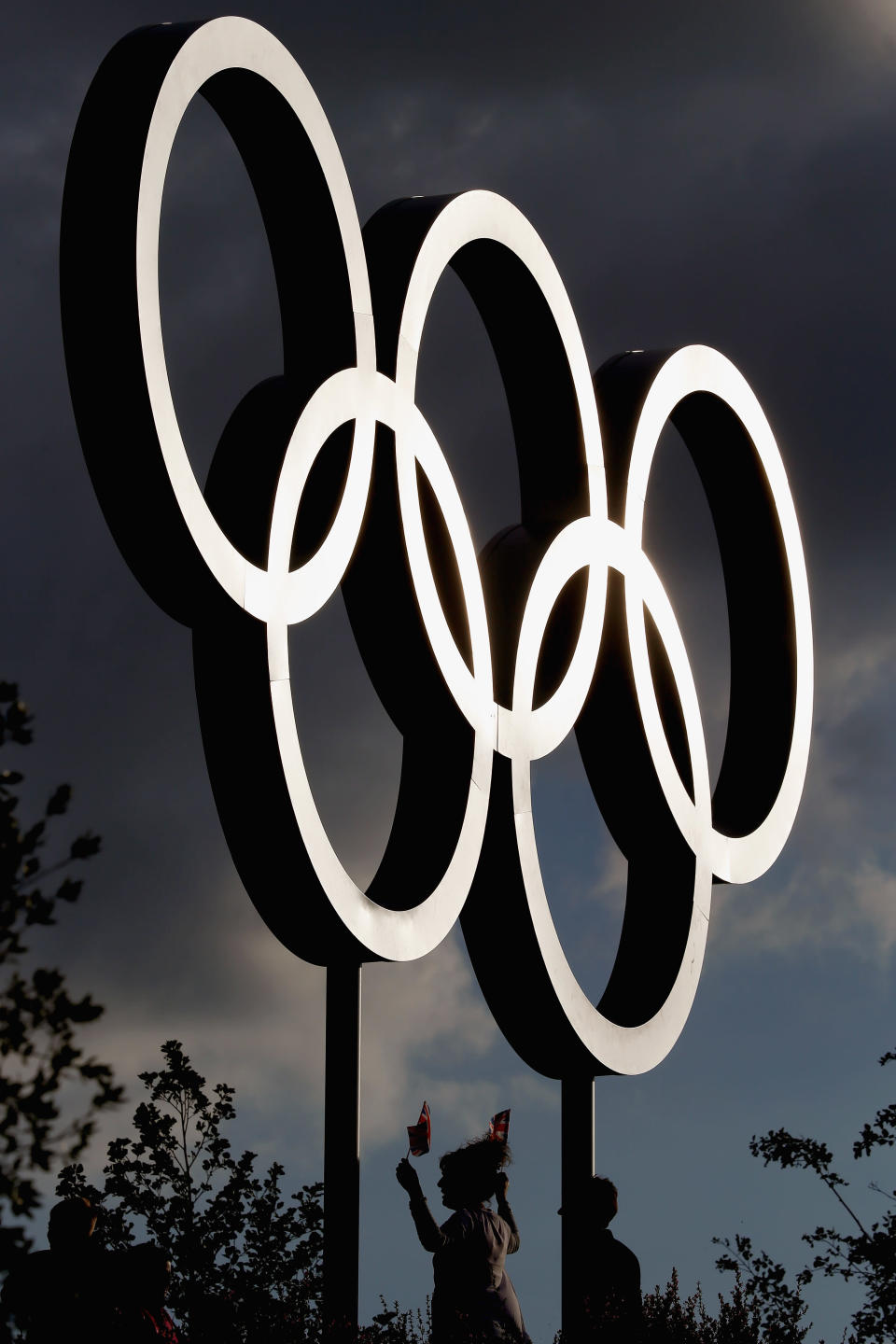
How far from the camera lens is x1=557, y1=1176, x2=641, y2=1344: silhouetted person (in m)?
10.5

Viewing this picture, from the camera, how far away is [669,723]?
51.0 ft

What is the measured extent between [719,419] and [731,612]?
1.75 metres

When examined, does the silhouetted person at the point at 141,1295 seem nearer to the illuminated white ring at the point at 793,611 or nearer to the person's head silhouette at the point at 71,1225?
the person's head silhouette at the point at 71,1225

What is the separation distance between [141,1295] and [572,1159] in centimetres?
637

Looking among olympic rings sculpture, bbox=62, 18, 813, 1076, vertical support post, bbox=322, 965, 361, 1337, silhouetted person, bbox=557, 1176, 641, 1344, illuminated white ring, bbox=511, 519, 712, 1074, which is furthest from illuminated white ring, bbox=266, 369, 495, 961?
silhouetted person, bbox=557, 1176, 641, 1344

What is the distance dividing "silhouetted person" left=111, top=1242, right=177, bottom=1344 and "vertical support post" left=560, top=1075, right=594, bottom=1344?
18.1ft

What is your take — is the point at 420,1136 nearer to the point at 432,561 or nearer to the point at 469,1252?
the point at 469,1252

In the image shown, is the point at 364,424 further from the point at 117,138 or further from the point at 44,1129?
the point at 44,1129

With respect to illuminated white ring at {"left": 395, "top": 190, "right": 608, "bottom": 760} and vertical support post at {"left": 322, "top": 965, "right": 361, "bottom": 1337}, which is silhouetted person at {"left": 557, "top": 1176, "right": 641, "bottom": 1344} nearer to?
vertical support post at {"left": 322, "top": 965, "right": 361, "bottom": 1337}

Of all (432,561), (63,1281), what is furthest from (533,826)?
(63,1281)

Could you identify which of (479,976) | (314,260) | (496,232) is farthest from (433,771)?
(496,232)

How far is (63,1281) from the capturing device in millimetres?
7883

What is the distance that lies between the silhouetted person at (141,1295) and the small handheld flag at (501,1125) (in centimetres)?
282

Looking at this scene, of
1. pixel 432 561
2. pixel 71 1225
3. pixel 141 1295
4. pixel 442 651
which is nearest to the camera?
pixel 71 1225
